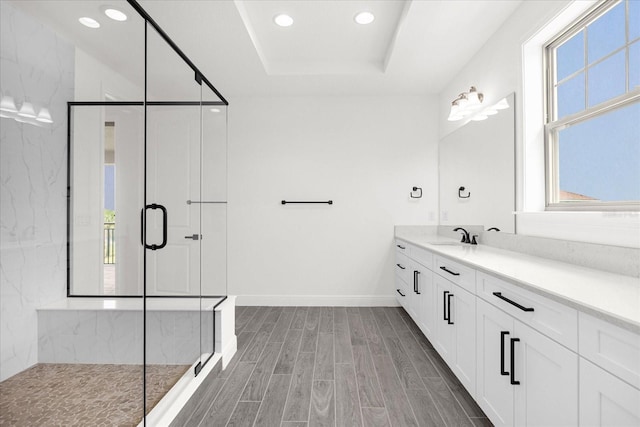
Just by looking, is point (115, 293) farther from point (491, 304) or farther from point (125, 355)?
point (491, 304)

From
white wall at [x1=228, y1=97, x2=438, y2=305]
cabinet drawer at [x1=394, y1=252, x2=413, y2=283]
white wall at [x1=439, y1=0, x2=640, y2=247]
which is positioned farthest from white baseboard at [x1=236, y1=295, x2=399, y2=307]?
white wall at [x1=439, y1=0, x2=640, y2=247]

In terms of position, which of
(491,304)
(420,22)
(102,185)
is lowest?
(491,304)

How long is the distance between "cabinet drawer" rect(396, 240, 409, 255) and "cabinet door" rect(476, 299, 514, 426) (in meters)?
1.60

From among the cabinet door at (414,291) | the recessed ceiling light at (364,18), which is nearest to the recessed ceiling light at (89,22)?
the recessed ceiling light at (364,18)

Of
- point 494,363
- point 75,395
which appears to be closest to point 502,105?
point 494,363

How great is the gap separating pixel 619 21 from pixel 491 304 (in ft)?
5.14

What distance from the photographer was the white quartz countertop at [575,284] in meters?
0.91

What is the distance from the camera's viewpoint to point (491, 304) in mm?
1564

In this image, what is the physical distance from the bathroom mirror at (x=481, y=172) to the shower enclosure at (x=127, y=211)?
2232 mm

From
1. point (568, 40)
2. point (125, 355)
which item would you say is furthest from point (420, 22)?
point (125, 355)

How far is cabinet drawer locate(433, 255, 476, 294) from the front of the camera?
1788 millimetres

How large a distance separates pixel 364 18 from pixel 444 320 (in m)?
2.32

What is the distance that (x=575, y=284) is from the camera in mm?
1235

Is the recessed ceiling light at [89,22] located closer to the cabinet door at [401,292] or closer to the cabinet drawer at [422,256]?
the cabinet drawer at [422,256]
